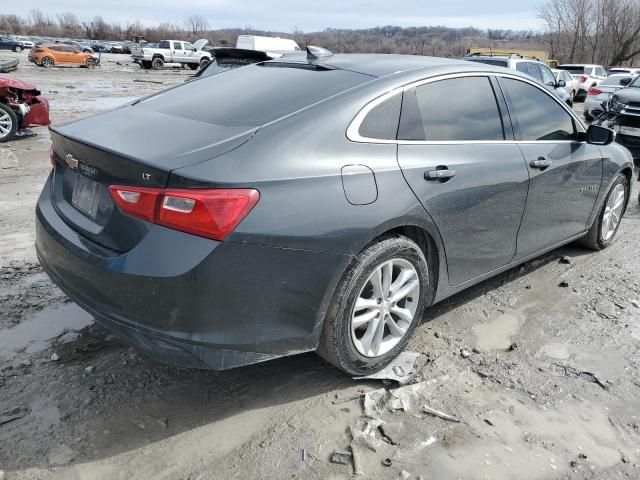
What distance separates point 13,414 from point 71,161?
1.27 m

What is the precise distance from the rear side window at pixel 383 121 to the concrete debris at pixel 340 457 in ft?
4.97

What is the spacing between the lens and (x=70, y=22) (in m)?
114

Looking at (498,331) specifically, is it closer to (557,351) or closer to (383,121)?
(557,351)

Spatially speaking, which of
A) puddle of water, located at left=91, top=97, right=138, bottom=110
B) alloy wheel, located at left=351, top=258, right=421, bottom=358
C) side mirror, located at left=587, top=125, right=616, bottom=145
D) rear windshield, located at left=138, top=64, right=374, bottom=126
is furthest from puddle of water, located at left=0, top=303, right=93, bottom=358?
puddle of water, located at left=91, top=97, right=138, bottom=110

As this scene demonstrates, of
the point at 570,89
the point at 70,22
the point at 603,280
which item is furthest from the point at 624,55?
the point at 70,22

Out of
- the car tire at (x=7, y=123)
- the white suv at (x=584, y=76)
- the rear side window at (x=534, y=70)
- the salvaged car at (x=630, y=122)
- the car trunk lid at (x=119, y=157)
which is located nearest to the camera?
the car trunk lid at (x=119, y=157)

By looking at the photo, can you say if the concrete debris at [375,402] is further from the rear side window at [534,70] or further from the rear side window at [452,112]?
the rear side window at [534,70]

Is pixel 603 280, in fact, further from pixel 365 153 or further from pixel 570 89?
pixel 570 89

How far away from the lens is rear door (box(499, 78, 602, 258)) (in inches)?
148

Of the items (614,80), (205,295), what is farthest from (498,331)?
(614,80)

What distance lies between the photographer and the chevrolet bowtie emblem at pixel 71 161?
276 centimetres

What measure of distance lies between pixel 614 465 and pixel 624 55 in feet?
197

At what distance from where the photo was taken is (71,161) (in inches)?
A: 111

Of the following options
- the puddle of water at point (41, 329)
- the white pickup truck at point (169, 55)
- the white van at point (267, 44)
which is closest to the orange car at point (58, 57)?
the white pickup truck at point (169, 55)
